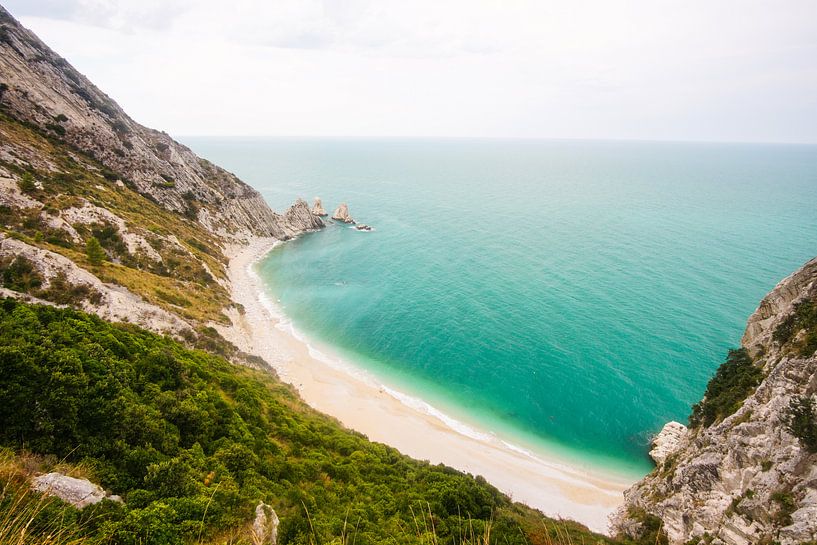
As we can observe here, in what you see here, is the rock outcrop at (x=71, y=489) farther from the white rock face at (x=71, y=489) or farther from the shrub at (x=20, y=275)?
the shrub at (x=20, y=275)

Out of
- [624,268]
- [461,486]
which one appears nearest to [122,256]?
[461,486]

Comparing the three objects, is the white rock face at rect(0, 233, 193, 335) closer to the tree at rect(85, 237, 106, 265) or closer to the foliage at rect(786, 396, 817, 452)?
the tree at rect(85, 237, 106, 265)

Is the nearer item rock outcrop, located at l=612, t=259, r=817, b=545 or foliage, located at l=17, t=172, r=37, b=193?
rock outcrop, located at l=612, t=259, r=817, b=545

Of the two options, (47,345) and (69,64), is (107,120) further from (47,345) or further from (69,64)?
(47,345)

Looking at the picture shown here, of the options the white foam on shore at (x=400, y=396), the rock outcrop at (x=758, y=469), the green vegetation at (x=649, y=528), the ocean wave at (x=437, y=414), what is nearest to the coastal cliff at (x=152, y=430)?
the green vegetation at (x=649, y=528)

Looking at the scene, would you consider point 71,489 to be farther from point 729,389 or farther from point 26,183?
point 26,183

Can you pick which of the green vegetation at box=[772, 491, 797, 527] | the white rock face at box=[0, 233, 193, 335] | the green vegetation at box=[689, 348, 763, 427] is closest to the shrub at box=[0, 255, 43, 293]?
the white rock face at box=[0, 233, 193, 335]
